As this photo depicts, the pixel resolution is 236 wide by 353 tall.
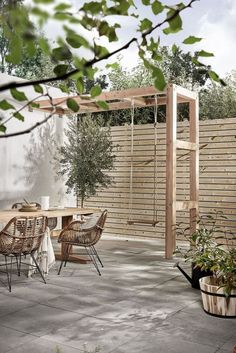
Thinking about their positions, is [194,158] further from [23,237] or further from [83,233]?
[23,237]

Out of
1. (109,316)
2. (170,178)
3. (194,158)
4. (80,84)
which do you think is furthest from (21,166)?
(80,84)

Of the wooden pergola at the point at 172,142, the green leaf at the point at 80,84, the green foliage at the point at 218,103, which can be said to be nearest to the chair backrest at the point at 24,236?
the wooden pergola at the point at 172,142

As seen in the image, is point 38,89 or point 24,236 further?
point 24,236

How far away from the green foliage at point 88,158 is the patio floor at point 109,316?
269 centimetres

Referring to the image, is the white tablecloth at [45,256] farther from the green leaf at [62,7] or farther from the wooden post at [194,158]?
the green leaf at [62,7]

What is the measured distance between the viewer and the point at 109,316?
3414mm

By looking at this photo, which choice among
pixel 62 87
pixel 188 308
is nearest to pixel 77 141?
pixel 188 308

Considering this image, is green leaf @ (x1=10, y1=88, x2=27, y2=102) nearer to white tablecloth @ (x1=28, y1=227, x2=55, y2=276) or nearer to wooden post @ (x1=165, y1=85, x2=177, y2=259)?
white tablecloth @ (x1=28, y1=227, x2=55, y2=276)

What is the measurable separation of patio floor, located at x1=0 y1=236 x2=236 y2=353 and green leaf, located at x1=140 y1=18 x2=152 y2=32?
243 centimetres

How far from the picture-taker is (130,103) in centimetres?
715

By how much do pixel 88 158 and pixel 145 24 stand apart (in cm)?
724

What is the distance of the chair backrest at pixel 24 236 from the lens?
4.26 metres

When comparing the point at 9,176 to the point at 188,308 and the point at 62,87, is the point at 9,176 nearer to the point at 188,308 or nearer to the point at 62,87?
the point at 188,308

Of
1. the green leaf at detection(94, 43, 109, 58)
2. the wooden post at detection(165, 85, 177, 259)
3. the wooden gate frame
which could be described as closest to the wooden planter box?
the wooden gate frame
